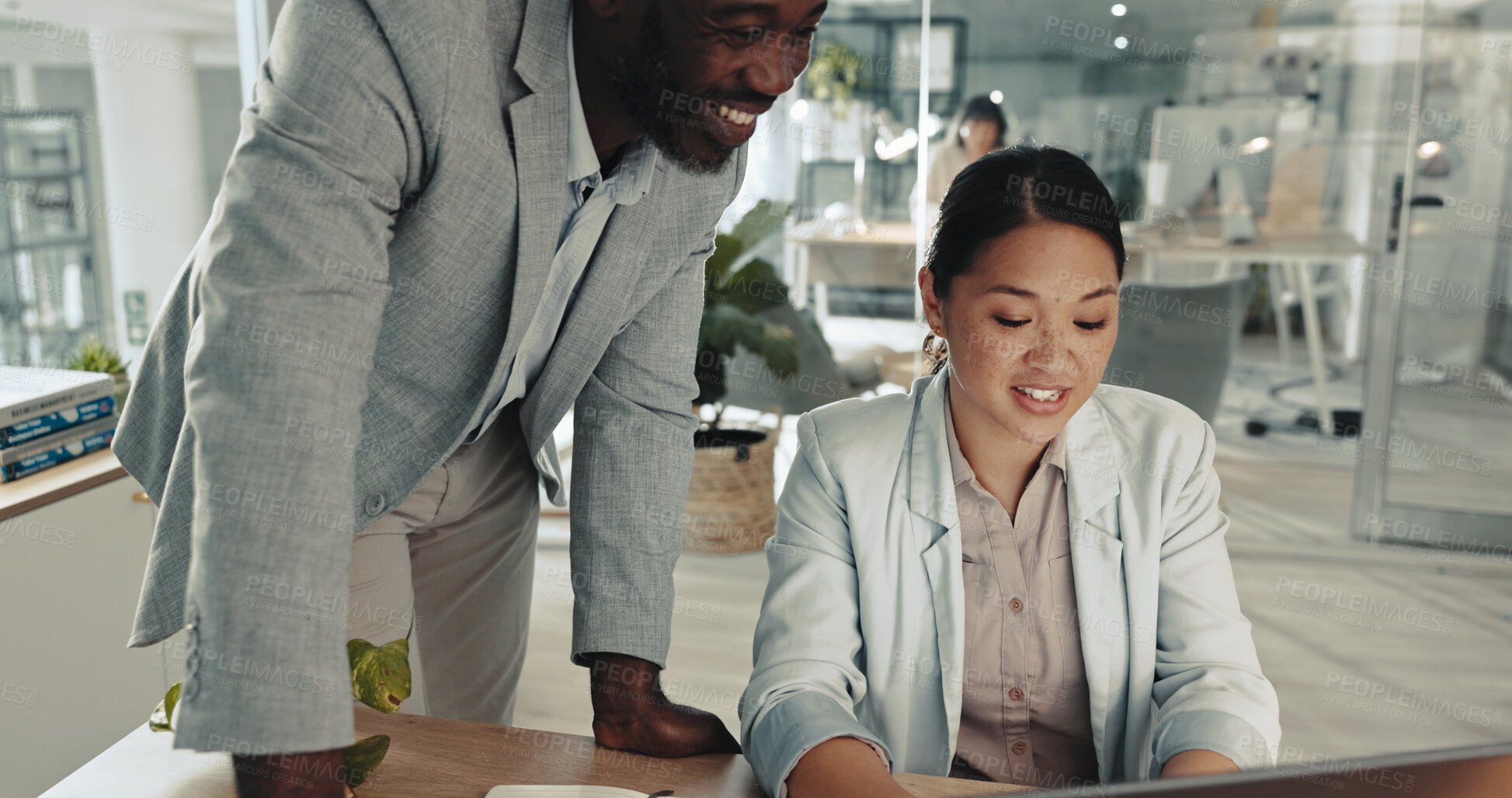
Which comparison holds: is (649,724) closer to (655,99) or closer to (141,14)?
(655,99)

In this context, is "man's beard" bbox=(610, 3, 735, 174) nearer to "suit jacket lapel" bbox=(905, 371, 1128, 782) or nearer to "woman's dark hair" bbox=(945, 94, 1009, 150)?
"suit jacket lapel" bbox=(905, 371, 1128, 782)

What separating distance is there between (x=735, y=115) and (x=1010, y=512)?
0.57m

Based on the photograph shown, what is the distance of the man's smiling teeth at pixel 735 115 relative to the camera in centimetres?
106

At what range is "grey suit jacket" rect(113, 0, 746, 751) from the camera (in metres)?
0.79

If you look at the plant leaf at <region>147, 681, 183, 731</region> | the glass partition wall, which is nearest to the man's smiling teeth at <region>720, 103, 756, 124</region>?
the plant leaf at <region>147, 681, 183, 731</region>

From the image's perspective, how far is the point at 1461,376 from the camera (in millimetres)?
3707

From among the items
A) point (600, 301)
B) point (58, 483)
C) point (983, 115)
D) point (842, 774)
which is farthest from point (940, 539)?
point (983, 115)

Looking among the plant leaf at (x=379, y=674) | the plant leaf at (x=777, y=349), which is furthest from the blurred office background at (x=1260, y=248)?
the plant leaf at (x=379, y=674)

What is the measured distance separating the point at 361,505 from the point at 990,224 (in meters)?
0.77

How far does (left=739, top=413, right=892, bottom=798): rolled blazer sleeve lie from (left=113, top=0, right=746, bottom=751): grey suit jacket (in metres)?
0.12

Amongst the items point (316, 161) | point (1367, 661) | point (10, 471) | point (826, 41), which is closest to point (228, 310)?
point (316, 161)

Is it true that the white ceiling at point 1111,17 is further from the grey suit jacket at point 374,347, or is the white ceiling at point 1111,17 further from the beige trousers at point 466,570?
the beige trousers at point 466,570

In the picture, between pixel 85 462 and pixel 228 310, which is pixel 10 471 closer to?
pixel 85 462

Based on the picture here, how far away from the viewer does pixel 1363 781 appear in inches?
19.2
